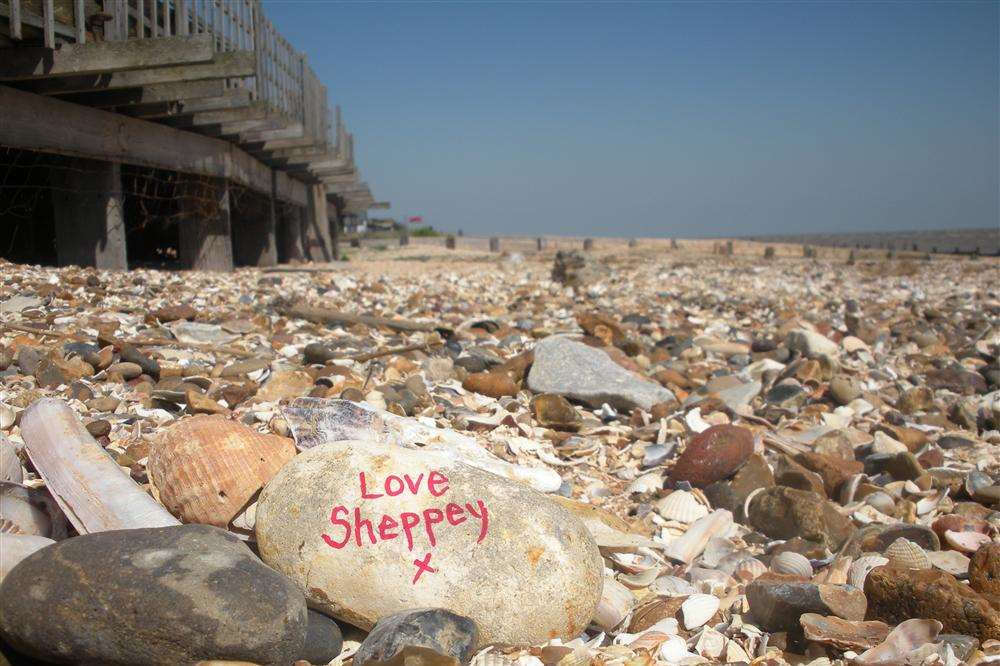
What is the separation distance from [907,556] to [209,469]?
2274mm

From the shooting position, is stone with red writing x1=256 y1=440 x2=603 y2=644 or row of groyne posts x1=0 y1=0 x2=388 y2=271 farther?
row of groyne posts x1=0 y1=0 x2=388 y2=271

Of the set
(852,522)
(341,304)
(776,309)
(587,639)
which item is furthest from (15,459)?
(776,309)

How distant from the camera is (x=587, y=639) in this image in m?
2.15

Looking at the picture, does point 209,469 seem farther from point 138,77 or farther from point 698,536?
point 138,77

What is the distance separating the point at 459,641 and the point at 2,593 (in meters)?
1.02

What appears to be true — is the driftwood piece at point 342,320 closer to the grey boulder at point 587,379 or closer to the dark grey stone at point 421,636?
the grey boulder at point 587,379

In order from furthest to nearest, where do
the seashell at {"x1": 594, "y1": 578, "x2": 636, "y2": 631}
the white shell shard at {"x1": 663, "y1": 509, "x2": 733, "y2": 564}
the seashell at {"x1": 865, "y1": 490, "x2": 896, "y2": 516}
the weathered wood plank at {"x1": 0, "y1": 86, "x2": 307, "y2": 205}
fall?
the weathered wood plank at {"x1": 0, "y1": 86, "x2": 307, "y2": 205}, the seashell at {"x1": 865, "y1": 490, "x2": 896, "y2": 516}, the white shell shard at {"x1": 663, "y1": 509, "x2": 733, "y2": 564}, the seashell at {"x1": 594, "y1": 578, "x2": 636, "y2": 631}

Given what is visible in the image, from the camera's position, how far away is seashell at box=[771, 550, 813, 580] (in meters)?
2.65

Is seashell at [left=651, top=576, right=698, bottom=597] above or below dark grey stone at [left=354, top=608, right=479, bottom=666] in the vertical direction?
below

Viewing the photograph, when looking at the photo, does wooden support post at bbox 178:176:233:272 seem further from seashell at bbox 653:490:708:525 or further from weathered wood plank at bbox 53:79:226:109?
seashell at bbox 653:490:708:525

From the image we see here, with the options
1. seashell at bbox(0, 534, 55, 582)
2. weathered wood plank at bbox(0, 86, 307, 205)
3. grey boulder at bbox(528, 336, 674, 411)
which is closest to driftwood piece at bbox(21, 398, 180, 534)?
seashell at bbox(0, 534, 55, 582)

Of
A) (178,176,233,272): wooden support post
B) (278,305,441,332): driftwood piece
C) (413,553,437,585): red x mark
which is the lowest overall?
(413,553,437,585): red x mark

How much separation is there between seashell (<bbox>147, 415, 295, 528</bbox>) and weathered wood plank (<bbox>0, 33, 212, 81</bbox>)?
3.61 metres

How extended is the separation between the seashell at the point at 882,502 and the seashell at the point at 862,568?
30.7 inches
